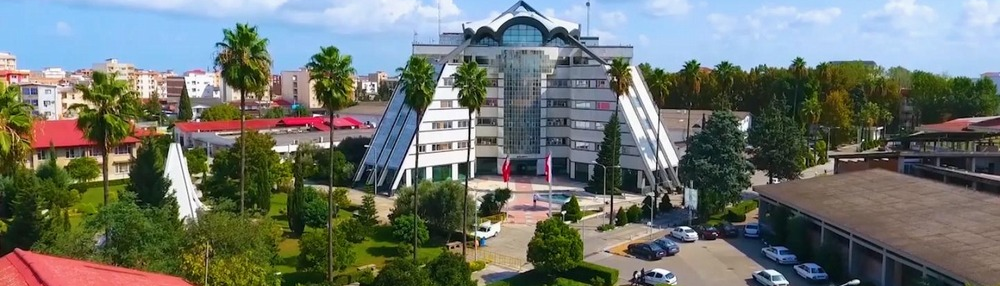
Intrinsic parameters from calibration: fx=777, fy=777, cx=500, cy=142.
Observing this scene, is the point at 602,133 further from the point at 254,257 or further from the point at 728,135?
the point at 254,257

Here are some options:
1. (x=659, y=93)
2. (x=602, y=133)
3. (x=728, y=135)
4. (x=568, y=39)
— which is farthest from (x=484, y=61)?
(x=728, y=135)

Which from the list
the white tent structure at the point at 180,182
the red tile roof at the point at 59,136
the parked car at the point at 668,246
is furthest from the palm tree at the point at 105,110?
the red tile roof at the point at 59,136

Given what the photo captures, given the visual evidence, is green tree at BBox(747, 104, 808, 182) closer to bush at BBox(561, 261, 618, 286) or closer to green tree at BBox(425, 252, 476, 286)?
bush at BBox(561, 261, 618, 286)

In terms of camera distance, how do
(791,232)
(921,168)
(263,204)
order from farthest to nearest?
(921,168), (263,204), (791,232)

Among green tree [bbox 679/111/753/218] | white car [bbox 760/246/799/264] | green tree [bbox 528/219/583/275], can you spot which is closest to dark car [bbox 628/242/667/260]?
white car [bbox 760/246/799/264]

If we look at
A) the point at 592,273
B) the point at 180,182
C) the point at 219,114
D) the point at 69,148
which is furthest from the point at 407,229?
the point at 219,114

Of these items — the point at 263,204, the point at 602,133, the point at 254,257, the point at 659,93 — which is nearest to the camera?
the point at 254,257
